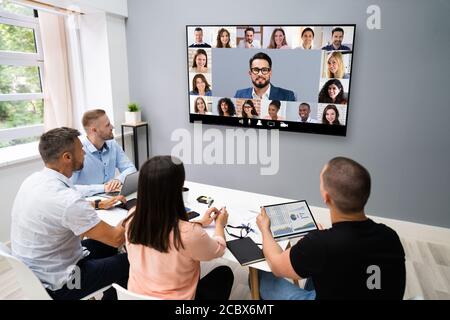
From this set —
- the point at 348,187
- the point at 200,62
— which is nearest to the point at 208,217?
the point at 348,187

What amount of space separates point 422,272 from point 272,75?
211cm

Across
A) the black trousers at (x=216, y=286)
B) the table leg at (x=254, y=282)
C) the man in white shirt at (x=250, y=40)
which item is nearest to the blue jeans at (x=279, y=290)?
the table leg at (x=254, y=282)

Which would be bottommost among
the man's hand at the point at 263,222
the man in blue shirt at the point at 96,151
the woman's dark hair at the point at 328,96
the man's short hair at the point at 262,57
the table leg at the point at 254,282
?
the table leg at the point at 254,282

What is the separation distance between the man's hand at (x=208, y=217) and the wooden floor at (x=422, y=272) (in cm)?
83

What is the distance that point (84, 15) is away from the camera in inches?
136

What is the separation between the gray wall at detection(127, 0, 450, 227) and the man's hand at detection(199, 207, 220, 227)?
1714 millimetres

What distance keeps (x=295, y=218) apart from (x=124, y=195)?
109 cm

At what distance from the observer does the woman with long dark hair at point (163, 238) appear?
49.3 inches

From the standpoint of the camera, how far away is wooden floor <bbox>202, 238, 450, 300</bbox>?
228cm

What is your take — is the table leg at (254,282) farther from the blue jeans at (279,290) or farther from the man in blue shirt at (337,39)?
the man in blue shirt at (337,39)

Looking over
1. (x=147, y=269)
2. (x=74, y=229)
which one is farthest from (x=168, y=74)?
(x=147, y=269)

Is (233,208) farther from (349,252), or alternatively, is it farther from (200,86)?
(200,86)

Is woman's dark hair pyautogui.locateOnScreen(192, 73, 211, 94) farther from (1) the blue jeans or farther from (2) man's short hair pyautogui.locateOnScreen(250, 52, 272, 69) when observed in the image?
(1) the blue jeans

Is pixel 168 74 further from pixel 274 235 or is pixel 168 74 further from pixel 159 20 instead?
pixel 274 235
